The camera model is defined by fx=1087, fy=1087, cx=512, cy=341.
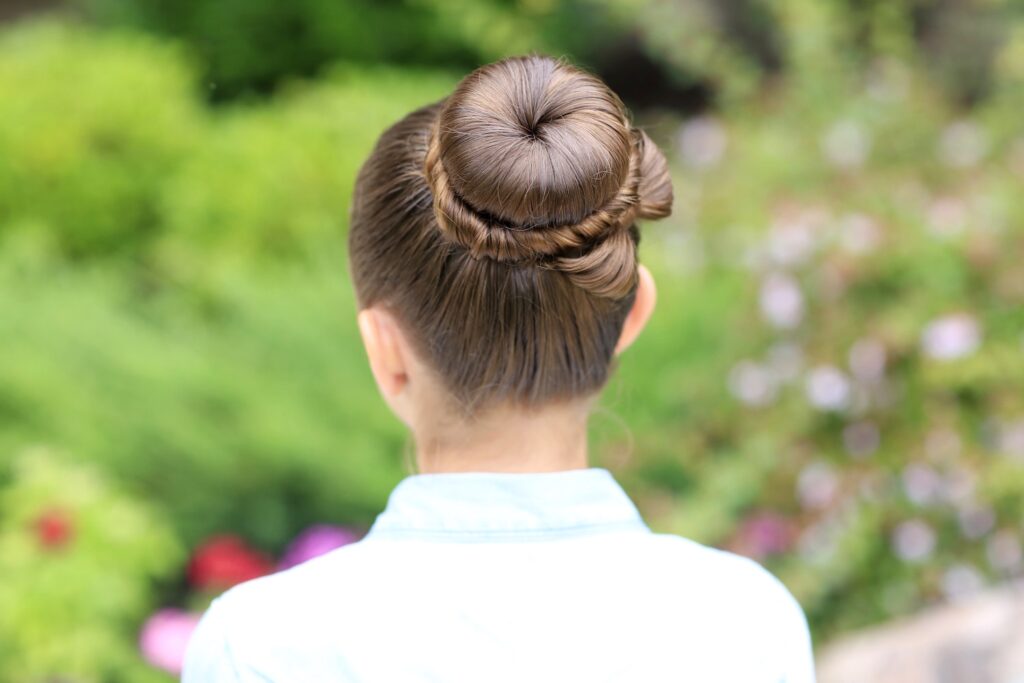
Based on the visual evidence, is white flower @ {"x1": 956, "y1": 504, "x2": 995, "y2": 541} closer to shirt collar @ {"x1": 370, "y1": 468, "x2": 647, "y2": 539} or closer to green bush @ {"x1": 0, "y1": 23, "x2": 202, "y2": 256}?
shirt collar @ {"x1": 370, "y1": 468, "x2": 647, "y2": 539}

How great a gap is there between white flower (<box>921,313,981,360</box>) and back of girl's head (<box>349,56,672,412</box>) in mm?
1735

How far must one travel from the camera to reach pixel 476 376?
37.5 inches

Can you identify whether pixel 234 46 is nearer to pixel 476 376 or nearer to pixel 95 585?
pixel 95 585

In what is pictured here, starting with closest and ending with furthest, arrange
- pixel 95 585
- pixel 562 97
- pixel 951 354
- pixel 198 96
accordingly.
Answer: pixel 562 97
pixel 95 585
pixel 951 354
pixel 198 96

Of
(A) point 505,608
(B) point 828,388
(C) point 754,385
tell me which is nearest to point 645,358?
(C) point 754,385

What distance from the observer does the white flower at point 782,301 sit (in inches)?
110

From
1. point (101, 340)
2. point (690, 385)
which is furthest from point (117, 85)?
point (690, 385)

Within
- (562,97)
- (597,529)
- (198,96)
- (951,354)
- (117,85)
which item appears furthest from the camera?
(198,96)

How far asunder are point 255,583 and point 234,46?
538cm

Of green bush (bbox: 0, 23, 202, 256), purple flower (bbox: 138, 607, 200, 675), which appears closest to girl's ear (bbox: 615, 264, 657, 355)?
purple flower (bbox: 138, 607, 200, 675)

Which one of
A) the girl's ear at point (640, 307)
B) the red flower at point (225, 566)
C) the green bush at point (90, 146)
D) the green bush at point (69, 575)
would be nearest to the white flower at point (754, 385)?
the red flower at point (225, 566)

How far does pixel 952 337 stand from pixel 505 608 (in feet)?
6.40

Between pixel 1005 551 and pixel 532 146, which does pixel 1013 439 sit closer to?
pixel 1005 551

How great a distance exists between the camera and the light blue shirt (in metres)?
0.86
